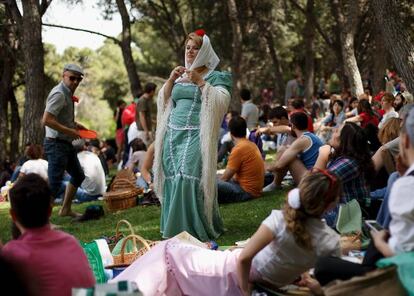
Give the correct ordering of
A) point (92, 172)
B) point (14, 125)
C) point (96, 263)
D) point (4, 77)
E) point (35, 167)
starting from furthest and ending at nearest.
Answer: point (14, 125) < point (4, 77) < point (92, 172) < point (35, 167) < point (96, 263)

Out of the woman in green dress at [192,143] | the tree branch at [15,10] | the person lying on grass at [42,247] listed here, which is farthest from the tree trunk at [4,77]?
the person lying on grass at [42,247]

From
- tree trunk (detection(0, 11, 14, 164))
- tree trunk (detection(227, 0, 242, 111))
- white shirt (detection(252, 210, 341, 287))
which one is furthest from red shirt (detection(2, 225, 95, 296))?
tree trunk (detection(227, 0, 242, 111))

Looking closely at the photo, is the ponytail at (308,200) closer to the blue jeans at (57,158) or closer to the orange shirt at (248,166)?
the blue jeans at (57,158)

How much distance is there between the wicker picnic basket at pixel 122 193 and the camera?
9.88 meters

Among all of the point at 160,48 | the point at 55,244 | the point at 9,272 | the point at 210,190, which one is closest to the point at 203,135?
the point at 210,190

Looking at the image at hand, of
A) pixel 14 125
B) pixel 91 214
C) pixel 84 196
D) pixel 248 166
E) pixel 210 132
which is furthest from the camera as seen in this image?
pixel 14 125

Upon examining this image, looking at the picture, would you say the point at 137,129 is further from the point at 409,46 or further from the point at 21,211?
the point at 21,211

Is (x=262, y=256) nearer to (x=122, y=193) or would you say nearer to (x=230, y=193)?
(x=230, y=193)

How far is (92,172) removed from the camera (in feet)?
35.5

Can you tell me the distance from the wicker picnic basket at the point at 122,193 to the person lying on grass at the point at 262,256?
4.94m

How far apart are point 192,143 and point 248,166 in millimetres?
2436

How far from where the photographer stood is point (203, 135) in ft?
23.4

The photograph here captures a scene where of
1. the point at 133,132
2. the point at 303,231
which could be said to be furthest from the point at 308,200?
the point at 133,132

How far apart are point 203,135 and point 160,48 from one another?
40212mm
